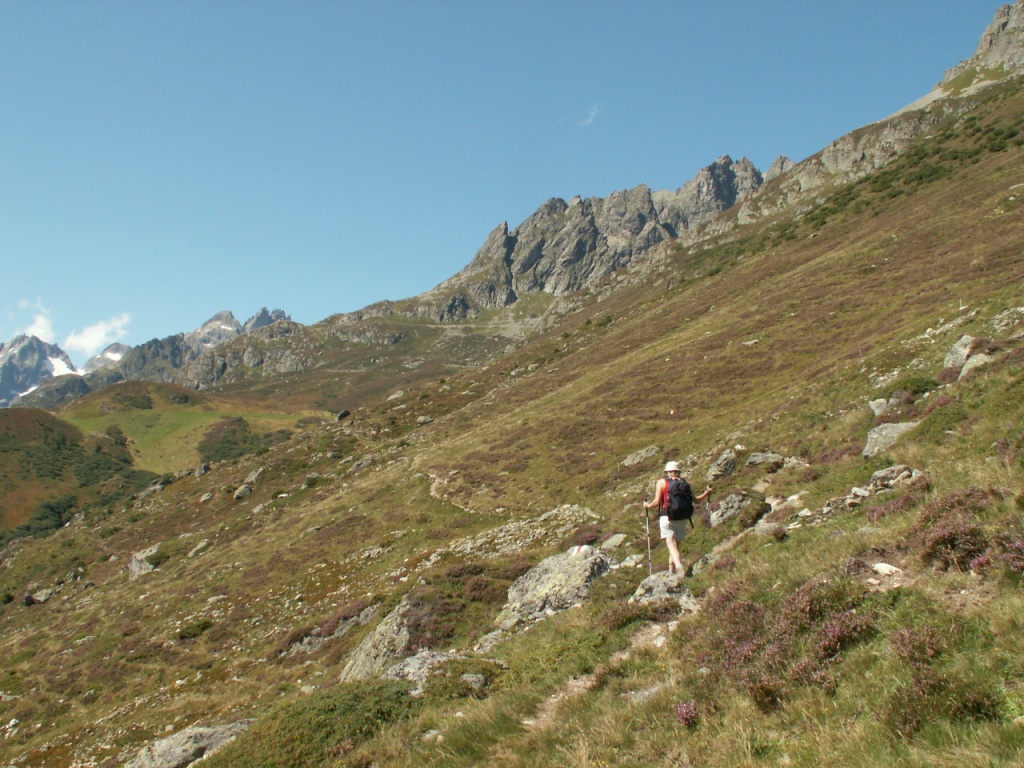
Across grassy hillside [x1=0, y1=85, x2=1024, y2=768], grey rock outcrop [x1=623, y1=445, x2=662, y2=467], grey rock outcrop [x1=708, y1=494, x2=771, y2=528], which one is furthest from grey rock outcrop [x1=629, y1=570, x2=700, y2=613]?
grey rock outcrop [x1=623, y1=445, x2=662, y2=467]

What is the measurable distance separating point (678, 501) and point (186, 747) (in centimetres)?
1373

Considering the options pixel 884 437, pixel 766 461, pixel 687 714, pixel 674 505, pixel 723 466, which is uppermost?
pixel 687 714

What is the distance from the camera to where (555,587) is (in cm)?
1848

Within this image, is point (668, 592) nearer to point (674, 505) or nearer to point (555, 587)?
point (674, 505)

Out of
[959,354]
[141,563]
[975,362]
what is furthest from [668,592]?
[141,563]

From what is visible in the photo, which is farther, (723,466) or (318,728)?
(723,466)

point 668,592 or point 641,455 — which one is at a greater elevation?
point 668,592

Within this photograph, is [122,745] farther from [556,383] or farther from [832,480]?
[556,383]

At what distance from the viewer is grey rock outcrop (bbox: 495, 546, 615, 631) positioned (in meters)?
17.7

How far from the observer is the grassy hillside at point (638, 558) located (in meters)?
6.64


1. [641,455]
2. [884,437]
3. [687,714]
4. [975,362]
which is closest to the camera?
[687,714]

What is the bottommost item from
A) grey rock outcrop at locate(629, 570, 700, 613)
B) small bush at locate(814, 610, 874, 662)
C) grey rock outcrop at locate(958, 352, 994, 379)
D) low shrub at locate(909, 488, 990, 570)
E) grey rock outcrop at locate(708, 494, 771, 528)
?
grey rock outcrop at locate(708, 494, 771, 528)

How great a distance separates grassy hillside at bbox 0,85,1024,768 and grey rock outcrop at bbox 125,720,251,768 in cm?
192

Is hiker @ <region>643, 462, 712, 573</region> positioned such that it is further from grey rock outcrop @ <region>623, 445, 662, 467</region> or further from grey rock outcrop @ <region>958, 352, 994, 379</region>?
grey rock outcrop @ <region>623, 445, 662, 467</region>
